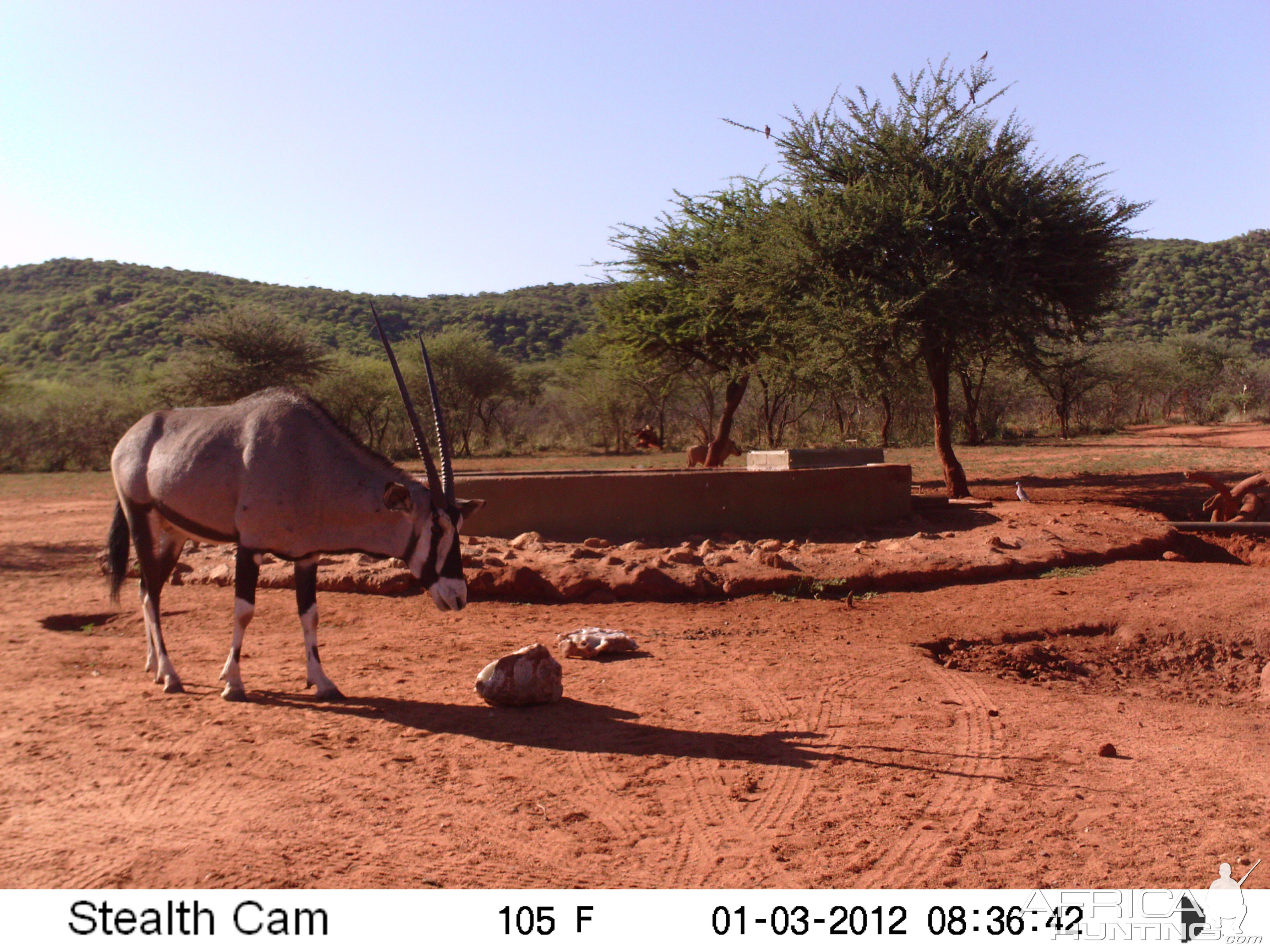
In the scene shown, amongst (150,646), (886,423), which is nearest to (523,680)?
(150,646)

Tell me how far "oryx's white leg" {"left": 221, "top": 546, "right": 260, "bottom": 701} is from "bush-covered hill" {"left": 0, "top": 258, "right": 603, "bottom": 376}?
40182 millimetres

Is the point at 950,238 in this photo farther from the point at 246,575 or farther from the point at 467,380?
the point at 467,380

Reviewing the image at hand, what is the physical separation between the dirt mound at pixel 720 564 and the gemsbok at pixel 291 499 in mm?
2767

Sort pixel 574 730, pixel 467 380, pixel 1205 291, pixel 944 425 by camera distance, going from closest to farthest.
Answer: pixel 574 730
pixel 944 425
pixel 467 380
pixel 1205 291

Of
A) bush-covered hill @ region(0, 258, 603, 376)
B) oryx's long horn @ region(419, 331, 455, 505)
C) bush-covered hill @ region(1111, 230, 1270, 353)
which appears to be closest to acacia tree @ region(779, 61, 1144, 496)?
oryx's long horn @ region(419, 331, 455, 505)

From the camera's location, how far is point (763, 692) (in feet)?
18.9

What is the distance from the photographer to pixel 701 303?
19.0 metres

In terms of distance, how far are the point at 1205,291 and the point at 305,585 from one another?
65.4 m

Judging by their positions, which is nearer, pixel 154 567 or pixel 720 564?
pixel 154 567

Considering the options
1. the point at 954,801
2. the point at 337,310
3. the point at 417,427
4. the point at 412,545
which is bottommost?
the point at 954,801

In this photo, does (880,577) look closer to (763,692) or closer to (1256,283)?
(763,692)

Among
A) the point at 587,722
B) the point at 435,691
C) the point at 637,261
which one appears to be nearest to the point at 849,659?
the point at 587,722

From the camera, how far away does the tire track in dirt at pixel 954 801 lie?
335 centimetres

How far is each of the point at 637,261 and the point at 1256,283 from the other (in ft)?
177
